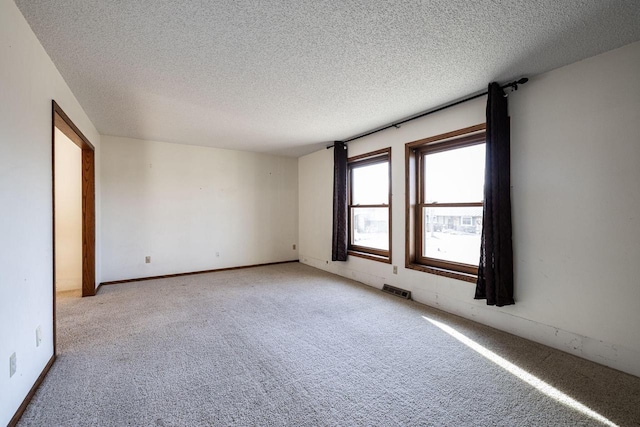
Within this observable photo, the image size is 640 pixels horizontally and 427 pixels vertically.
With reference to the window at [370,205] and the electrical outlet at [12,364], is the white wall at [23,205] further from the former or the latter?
the window at [370,205]

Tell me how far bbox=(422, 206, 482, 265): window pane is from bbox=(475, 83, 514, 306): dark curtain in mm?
462

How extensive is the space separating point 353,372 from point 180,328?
6.17 ft

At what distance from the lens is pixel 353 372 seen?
2098 millimetres

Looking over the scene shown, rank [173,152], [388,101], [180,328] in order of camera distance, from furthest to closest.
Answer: [173,152] → [388,101] → [180,328]

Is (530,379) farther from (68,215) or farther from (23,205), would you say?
(68,215)

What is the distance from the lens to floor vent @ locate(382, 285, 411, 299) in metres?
3.80

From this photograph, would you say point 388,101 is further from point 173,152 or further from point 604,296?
point 173,152

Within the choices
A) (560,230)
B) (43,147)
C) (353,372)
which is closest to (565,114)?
(560,230)

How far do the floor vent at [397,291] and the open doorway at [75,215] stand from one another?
13.8ft

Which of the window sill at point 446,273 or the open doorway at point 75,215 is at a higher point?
the open doorway at point 75,215

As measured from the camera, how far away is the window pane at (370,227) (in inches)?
176

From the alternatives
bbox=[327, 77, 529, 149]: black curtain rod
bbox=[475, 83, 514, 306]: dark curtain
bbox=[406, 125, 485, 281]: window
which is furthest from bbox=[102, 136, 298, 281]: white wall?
bbox=[475, 83, 514, 306]: dark curtain

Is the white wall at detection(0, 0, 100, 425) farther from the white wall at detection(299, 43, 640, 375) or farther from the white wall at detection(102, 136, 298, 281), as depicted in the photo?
the white wall at detection(299, 43, 640, 375)

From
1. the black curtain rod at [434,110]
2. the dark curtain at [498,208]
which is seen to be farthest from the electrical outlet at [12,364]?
the black curtain rod at [434,110]
